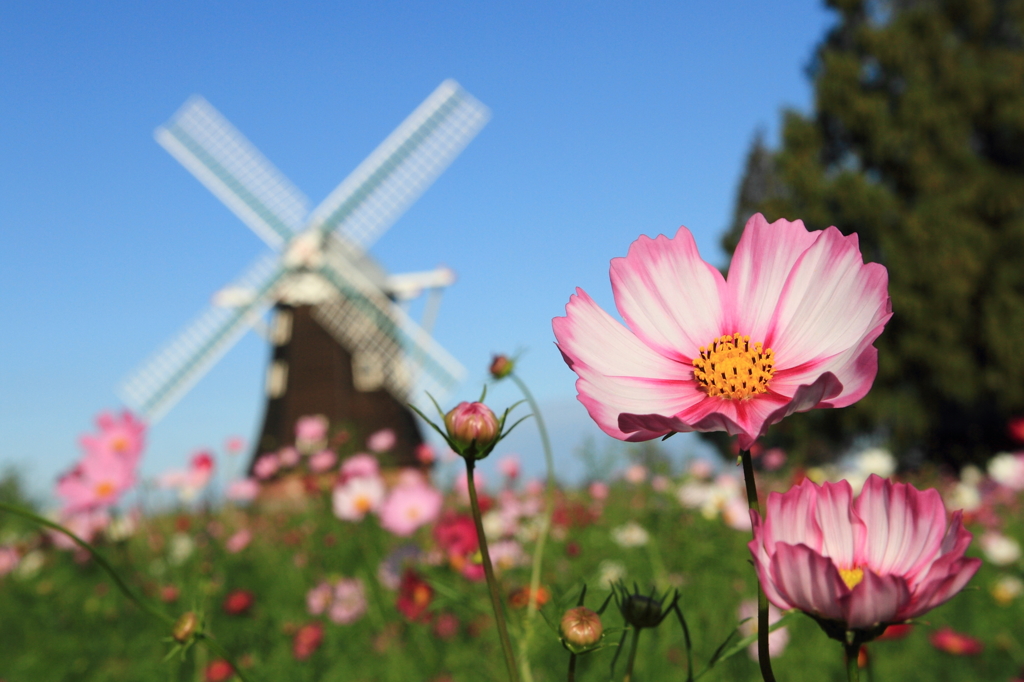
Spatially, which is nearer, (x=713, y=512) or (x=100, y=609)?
(x=713, y=512)

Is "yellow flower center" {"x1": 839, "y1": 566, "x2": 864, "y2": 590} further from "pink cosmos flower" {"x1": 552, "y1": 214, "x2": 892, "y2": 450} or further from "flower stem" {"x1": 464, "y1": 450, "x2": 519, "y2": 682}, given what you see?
"flower stem" {"x1": 464, "y1": 450, "x2": 519, "y2": 682}

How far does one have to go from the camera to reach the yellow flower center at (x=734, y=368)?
58 cm

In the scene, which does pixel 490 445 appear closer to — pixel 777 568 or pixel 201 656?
pixel 777 568

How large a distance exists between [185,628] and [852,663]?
59 cm

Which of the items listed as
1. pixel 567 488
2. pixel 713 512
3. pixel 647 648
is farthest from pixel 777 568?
pixel 567 488

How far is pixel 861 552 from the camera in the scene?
18.3 inches

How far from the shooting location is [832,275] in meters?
0.54

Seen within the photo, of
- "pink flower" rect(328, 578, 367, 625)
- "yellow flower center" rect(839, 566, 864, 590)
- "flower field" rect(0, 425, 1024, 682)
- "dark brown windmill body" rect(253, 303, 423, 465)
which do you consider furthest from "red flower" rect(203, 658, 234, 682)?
"dark brown windmill body" rect(253, 303, 423, 465)

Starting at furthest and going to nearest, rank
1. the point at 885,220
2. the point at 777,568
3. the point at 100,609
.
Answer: the point at 885,220
the point at 100,609
the point at 777,568

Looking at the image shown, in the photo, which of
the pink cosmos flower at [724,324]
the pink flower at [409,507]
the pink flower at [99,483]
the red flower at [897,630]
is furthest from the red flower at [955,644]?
the pink flower at [99,483]

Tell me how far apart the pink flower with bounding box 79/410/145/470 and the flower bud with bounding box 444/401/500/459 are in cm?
107

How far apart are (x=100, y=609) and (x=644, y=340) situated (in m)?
Answer: 3.18

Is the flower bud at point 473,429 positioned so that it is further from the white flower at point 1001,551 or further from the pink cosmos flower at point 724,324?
the white flower at point 1001,551

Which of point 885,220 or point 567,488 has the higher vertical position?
point 885,220
